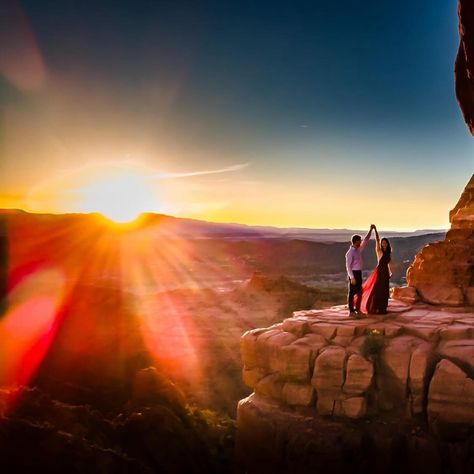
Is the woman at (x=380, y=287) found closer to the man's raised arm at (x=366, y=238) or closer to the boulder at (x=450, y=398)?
the man's raised arm at (x=366, y=238)

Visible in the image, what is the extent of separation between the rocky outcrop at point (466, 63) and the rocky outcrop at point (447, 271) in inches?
99.8

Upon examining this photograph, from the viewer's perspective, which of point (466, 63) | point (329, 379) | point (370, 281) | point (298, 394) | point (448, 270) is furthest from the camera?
point (466, 63)

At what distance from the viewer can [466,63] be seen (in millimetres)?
10812

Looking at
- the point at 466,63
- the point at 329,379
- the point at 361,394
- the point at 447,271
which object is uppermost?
the point at 466,63

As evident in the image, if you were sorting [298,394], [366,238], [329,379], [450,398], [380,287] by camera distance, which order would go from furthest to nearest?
[366,238], [380,287], [298,394], [329,379], [450,398]

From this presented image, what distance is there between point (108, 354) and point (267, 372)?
48.0 ft

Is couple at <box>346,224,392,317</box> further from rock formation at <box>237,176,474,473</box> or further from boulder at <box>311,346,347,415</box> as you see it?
boulder at <box>311,346,347,415</box>

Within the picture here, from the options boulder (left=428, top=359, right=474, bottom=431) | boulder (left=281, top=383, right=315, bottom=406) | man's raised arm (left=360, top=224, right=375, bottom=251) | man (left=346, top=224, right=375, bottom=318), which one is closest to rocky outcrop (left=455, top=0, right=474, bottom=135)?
man's raised arm (left=360, top=224, right=375, bottom=251)

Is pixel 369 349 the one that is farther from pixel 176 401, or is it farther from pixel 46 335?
pixel 46 335

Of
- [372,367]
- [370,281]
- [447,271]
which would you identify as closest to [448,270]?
[447,271]

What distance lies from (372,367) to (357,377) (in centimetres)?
28

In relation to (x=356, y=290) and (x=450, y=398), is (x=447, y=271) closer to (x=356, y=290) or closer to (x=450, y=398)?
(x=356, y=290)

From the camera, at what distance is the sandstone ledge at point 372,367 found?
775 cm

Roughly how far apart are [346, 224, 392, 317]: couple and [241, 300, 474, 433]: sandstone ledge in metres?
0.39
